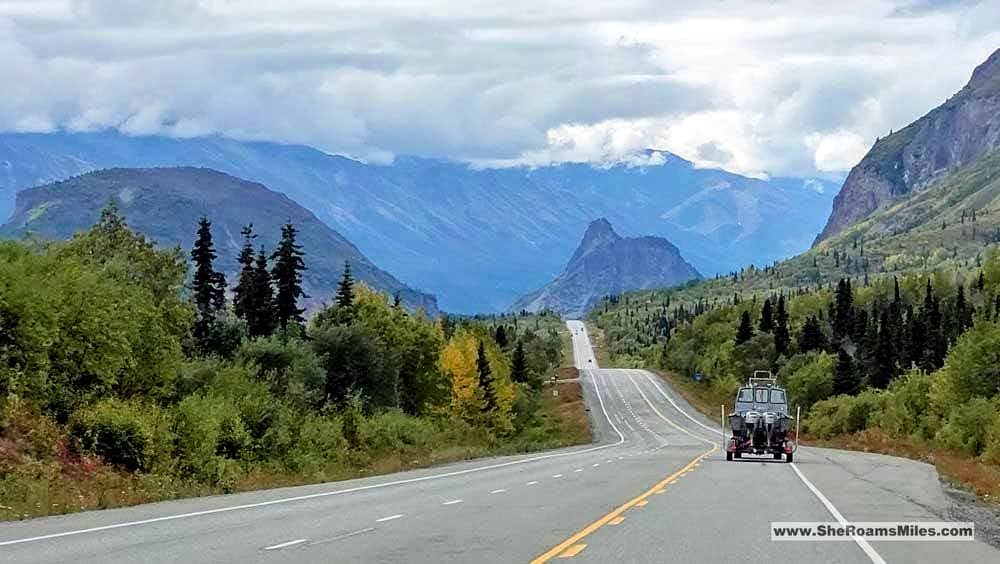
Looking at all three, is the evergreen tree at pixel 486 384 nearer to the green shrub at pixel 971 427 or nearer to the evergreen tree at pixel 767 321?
the green shrub at pixel 971 427

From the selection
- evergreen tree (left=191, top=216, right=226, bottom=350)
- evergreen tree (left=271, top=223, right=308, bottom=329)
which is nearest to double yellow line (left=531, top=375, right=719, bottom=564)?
evergreen tree (left=191, top=216, right=226, bottom=350)

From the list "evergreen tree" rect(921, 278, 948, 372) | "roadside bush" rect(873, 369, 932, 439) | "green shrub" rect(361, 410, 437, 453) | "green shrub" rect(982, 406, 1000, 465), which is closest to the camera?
"green shrub" rect(361, 410, 437, 453)

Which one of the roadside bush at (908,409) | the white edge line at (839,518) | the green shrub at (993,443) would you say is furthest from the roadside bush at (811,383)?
the white edge line at (839,518)

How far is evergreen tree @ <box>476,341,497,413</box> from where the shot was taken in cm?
10575

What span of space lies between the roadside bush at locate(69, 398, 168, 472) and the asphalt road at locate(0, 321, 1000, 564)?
3718mm

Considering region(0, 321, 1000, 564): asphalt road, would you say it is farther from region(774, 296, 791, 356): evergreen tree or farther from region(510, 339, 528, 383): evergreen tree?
region(774, 296, 791, 356): evergreen tree

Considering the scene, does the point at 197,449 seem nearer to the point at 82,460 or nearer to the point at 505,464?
the point at 82,460

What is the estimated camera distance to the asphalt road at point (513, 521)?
50.3ft

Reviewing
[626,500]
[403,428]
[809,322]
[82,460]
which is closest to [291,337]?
[403,428]

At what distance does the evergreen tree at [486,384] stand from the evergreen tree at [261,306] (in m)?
26.6

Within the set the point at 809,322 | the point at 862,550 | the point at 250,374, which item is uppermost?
the point at 809,322

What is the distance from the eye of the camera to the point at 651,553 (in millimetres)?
15383

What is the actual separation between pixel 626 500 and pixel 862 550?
27.3 feet

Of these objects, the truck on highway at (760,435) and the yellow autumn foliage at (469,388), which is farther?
the yellow autumn foliage at (469,388)
